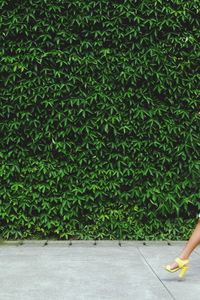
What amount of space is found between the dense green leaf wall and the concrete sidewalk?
43 cm

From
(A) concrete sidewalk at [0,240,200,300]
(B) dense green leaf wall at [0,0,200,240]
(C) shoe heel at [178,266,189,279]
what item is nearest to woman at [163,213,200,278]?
(C) shoe heel at [178,266,189,279]

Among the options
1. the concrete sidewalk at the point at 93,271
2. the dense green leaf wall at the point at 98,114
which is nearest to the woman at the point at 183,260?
the concrete sidewalk at the point at 93,271

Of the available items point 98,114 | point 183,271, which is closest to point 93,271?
point 183,271

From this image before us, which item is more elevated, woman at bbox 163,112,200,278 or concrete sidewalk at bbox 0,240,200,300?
woman at bbox 163,112,200,278

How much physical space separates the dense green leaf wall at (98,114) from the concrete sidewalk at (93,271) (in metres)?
0.43

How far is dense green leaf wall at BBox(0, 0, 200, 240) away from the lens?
5.88 meters

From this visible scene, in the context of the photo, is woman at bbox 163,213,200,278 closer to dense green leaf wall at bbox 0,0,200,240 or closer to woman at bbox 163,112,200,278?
woman at bbox 163,112,200,278

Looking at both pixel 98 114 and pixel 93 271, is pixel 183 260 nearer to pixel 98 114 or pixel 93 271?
pixel 93 271

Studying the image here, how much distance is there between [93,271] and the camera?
4.54 meters

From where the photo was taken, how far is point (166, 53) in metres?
5.94

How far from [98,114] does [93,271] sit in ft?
6.75

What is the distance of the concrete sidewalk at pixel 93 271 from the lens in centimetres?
386

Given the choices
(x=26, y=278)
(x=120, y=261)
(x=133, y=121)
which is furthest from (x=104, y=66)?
(x=26, y=278)

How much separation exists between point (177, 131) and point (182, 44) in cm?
105
